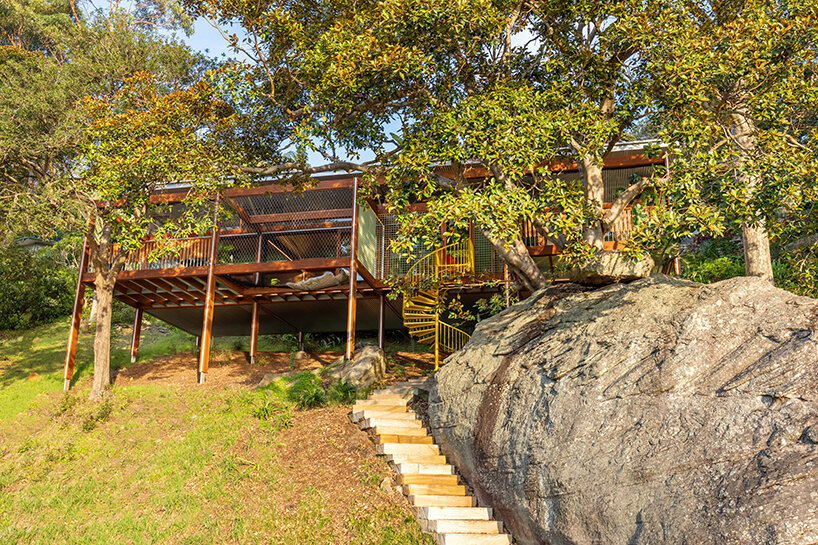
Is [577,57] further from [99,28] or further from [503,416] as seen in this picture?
[99,28]

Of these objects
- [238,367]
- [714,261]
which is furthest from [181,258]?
[714,261]

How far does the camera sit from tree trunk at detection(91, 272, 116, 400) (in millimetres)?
13648

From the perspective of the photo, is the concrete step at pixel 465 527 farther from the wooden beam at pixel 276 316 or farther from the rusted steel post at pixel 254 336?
the wooden beam at pixel 276 316

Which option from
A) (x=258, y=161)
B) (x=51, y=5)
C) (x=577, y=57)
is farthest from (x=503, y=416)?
(x=51, y=5)

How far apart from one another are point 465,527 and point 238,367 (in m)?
10.1

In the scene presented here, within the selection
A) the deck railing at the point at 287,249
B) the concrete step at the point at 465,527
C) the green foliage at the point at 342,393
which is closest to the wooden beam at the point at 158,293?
the deck railing at the point at 287,249

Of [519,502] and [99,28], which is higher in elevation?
[99,28]

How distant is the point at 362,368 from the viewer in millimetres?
12922

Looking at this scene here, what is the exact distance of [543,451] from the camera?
7141 mm

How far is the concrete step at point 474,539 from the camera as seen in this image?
7641mm

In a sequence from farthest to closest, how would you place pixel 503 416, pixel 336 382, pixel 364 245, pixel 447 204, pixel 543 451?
pixel 364 245, pixel 336 382, pixel 447 204, pixel 503 416, pixel 543 451

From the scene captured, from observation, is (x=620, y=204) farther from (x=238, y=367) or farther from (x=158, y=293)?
(x=158, y=293)

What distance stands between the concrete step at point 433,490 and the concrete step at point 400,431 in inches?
52.5

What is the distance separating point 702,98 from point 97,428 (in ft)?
39.6
